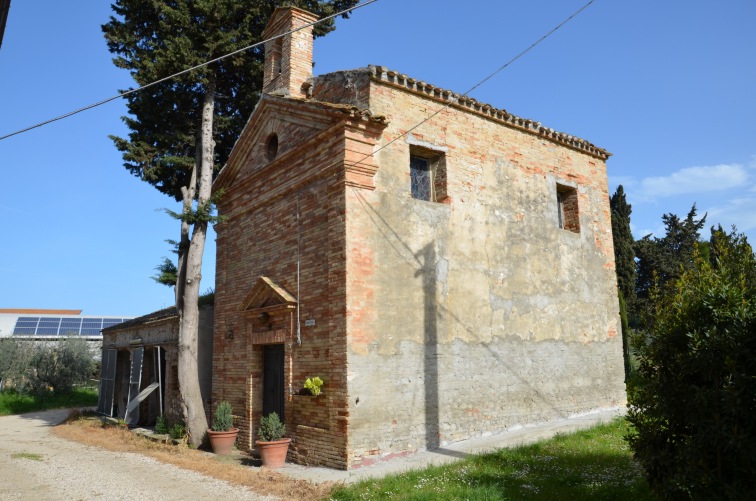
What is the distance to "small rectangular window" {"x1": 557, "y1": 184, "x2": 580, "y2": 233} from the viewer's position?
13492 mm

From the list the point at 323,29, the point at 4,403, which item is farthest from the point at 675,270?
the point at 4,403

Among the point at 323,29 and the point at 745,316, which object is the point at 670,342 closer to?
the point at 745,316

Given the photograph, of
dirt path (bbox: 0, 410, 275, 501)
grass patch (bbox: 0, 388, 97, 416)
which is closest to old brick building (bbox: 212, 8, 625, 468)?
dirt path (bbox: 0, 410, 275, 501)

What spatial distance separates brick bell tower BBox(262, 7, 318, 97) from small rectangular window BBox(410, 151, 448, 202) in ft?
10.6

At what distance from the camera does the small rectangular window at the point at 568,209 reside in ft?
44.3

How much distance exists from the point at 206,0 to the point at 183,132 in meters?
3.85

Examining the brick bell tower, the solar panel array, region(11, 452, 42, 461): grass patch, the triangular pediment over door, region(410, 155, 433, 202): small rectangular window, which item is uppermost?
the brick bell tower

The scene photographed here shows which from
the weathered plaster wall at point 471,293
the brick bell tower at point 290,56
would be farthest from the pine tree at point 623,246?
the brick bell tower at point 290,56

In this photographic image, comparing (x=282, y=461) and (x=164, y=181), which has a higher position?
(x=164, y=181)

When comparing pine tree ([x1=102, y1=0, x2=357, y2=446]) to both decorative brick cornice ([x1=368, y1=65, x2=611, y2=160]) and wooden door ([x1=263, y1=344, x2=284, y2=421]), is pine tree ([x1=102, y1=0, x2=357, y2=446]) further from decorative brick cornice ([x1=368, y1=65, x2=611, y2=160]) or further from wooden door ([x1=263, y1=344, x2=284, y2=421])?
decorative brick cornice ([x1=368, y1=65, x2=611, y2=160])

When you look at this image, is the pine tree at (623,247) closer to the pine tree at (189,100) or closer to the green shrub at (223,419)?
the pine tree at (189,100)

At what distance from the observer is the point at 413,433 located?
9.33 m

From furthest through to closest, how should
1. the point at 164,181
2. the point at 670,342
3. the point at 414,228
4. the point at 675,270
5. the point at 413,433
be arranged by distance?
1. the point at 675,270
2. the point at 164,181
3. the point at 414,228
4. the point at 413,433
5. the point at 670,342

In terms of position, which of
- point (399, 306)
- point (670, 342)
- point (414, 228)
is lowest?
point (670, 342)
